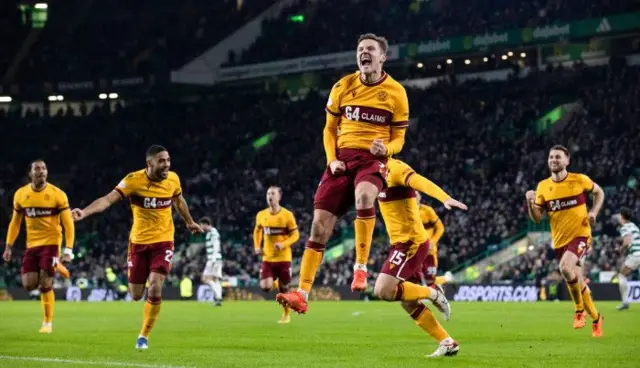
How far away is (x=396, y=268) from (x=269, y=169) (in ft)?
149

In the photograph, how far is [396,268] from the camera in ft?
42.6

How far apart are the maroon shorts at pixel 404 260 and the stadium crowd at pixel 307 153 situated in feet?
95.4

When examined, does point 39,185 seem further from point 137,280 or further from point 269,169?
point 269,169

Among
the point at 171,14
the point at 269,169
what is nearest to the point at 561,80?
the point at 269,169

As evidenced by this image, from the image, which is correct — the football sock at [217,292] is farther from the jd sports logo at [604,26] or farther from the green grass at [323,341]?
the jd sports logo at [604,26]

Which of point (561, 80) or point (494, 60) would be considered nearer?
point (561, 80)

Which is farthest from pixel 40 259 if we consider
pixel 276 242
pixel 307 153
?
pixel 307 153

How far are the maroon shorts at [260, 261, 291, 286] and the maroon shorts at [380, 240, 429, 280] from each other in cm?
1483

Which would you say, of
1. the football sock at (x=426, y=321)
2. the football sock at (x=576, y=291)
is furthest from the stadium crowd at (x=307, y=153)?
the football sock at (x=426, y=321)

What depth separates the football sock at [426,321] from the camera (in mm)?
13250

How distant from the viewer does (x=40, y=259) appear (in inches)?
840

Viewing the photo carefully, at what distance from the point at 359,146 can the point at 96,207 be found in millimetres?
4119

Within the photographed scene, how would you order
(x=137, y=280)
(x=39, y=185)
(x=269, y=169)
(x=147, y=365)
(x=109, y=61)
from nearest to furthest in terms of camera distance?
(x=147, y=365) < (x=137, y=280) < (x=39, y=185) < (x=269, y=169) < (x=109, y=61)

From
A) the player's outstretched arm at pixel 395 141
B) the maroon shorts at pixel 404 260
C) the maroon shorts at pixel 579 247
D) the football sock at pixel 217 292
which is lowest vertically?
the football sock at pixel 217 292
